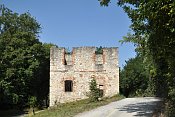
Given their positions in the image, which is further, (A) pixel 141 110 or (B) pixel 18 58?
(B) pixel 18 58

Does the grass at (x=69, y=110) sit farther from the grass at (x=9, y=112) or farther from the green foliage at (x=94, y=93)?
the grass at (x=9, y=112)

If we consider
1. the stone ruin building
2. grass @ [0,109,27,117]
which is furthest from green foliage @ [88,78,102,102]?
grass @ [0,109,27,117]

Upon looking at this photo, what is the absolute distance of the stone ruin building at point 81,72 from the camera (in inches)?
1553

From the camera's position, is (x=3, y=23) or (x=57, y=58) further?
(x=3, y=23)

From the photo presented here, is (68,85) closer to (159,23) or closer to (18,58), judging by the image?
(18,58)

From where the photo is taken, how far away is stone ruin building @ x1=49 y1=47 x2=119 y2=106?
39.4 meters

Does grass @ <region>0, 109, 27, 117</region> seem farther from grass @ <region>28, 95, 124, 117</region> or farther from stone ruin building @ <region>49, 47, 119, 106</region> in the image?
grass @ <region>28, 95, 124, 117</region>

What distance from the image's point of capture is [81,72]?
39.8m

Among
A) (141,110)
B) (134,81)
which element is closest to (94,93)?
(141,110)

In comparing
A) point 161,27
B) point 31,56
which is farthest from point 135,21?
point 31,56

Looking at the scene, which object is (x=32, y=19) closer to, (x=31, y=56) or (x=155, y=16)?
(x=31, y=56)

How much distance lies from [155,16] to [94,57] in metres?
28.6

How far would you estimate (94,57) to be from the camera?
1574 inches

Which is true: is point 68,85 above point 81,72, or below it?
below
